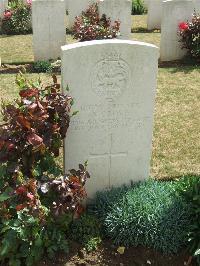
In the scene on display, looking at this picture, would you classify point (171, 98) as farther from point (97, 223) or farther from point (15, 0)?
point (15, 0)

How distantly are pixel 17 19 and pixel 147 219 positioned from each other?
1079 cm

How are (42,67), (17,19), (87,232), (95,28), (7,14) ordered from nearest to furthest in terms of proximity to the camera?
(87,232) → (95,28) → (42,67) → (7,14) → (17,19)

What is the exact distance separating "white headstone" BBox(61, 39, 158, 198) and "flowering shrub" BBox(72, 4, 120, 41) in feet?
15.7

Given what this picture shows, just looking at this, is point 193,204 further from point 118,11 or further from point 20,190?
point 118,11

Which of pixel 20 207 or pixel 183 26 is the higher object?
pixel 183 26

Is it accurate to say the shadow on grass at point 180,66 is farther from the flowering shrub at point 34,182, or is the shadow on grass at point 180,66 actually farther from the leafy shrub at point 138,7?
the leafy shrub at point 138,7

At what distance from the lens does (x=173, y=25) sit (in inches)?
401

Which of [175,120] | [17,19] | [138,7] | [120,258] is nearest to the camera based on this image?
[120,258]

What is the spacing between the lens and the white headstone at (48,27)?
9797 millimetres

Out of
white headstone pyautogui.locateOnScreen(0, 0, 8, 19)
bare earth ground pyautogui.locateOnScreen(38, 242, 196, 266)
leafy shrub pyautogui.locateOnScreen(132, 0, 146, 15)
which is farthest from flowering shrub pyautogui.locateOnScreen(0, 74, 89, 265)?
leafy shrub pyautogui.locateOnScreen(132, 0, 146, 15)

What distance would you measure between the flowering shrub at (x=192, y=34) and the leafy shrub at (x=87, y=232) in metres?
6.49

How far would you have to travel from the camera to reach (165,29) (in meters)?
10.2

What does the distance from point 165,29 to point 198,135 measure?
431 centimetres

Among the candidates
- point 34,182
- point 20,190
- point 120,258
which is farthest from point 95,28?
point 20,190
